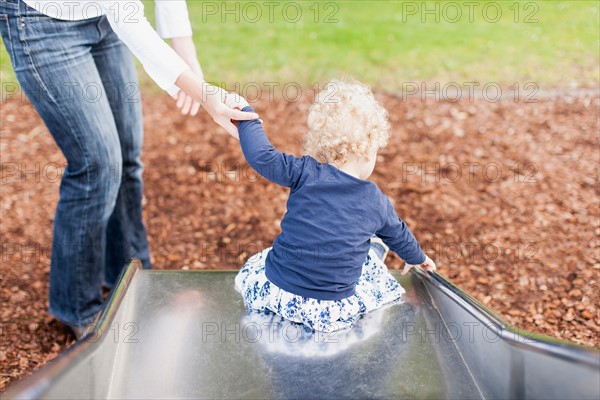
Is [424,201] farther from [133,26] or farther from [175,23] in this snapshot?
[133,26]

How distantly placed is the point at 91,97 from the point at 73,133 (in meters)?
0.16

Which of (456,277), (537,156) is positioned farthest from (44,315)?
(537,156)

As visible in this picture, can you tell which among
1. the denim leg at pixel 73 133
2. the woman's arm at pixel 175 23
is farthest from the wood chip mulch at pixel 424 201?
the woman's arm at pixel 175 23

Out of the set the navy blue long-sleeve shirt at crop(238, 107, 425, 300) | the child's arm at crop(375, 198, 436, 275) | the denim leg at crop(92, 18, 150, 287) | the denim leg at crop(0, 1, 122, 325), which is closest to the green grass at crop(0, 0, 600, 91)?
the denim leg at crop(92, 18, 150, 287)

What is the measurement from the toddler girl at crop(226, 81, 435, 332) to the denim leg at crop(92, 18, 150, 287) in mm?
724

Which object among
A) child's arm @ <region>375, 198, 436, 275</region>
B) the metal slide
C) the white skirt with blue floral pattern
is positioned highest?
child's arm @ <region>375, 198, 436, 275</region>

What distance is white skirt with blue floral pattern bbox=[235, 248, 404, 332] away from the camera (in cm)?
243

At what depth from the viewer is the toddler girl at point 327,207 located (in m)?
2.32

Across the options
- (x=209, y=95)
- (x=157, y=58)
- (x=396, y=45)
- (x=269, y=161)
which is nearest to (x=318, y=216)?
(x=269, y=161)

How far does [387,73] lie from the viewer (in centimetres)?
629

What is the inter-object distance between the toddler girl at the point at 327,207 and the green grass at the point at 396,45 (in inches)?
145

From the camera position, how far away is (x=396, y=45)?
696 centimetres

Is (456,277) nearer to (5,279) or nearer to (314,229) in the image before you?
(314,229)

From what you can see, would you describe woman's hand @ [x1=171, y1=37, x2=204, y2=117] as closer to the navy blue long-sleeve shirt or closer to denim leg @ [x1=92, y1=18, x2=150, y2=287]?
denim leg @ [x1=92, y1=18, x2=150, y2=287]
